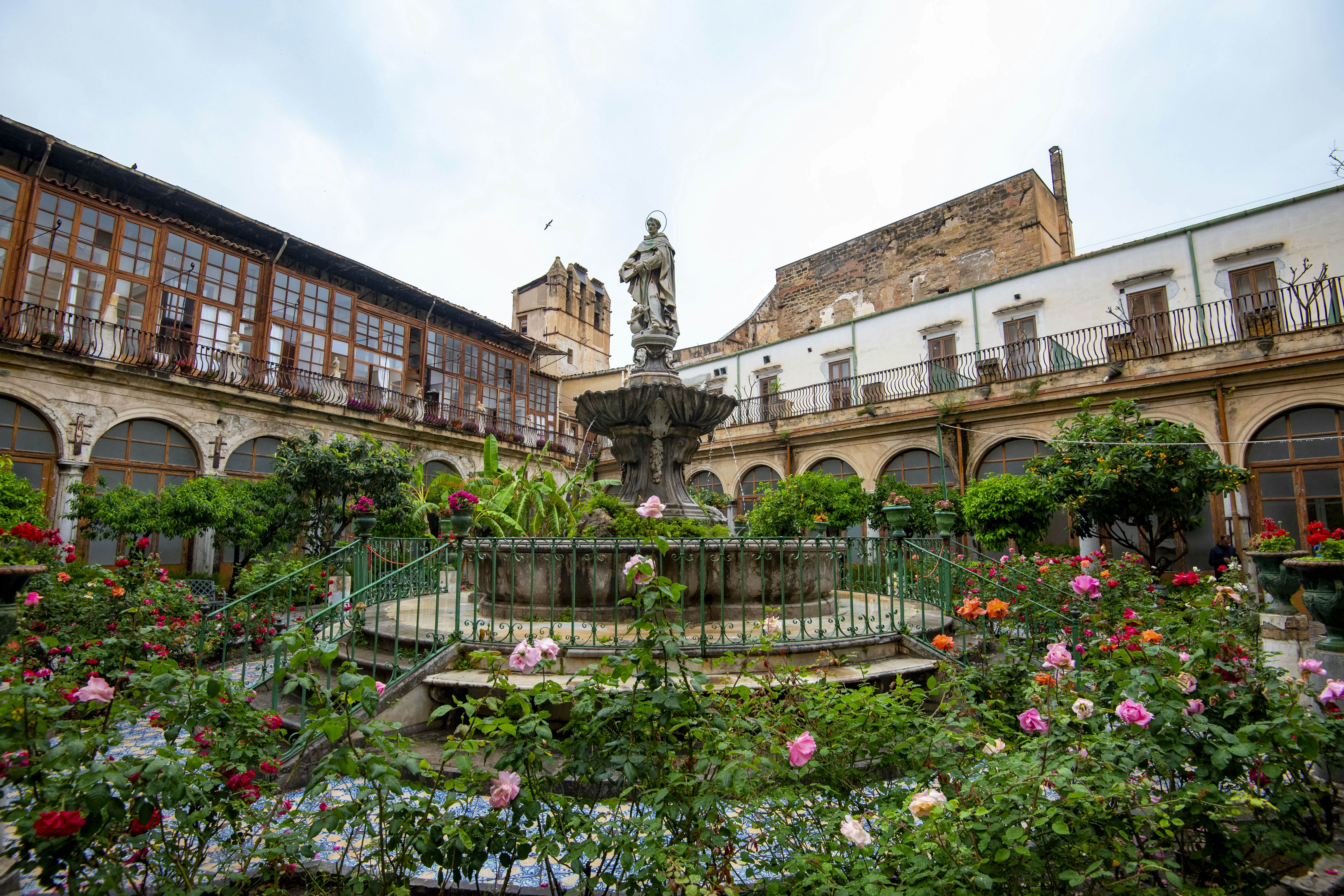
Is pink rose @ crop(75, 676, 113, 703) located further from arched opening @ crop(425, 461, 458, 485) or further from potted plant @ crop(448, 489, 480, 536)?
arched opening @ crop(425, 461, 458, 485)

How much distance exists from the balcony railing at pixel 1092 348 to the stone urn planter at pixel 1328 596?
40.9 feet

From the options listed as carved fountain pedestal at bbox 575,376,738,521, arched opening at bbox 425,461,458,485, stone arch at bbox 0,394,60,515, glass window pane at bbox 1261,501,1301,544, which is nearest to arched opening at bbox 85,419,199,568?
stone arch at bbox 0,394,60,515

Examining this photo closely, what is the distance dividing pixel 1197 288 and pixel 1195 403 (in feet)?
11.4

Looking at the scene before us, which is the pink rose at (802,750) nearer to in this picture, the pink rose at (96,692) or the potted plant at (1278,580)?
the pink rose at (96,692)

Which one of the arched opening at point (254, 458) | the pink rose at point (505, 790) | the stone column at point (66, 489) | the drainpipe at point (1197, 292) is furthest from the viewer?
the arched opening at point (254, 458)

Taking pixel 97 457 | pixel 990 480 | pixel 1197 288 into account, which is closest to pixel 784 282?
pixel 1197 288

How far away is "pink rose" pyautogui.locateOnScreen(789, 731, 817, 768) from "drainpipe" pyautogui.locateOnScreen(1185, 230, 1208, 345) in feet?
54.3

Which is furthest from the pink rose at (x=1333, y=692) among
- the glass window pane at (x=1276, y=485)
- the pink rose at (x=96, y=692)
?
the glass window pane at (x=1276, y=485)

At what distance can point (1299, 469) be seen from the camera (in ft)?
39.4

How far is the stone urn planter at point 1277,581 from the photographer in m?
4.29

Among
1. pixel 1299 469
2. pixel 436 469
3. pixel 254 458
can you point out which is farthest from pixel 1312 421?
pixel 254 458

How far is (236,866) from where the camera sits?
267 centimetres

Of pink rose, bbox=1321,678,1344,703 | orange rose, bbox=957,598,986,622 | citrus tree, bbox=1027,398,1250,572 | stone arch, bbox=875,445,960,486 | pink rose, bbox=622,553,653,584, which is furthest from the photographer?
stone arch, bbox=875,445,960,486

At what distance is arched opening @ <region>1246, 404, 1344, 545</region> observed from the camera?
11711 millimetres
